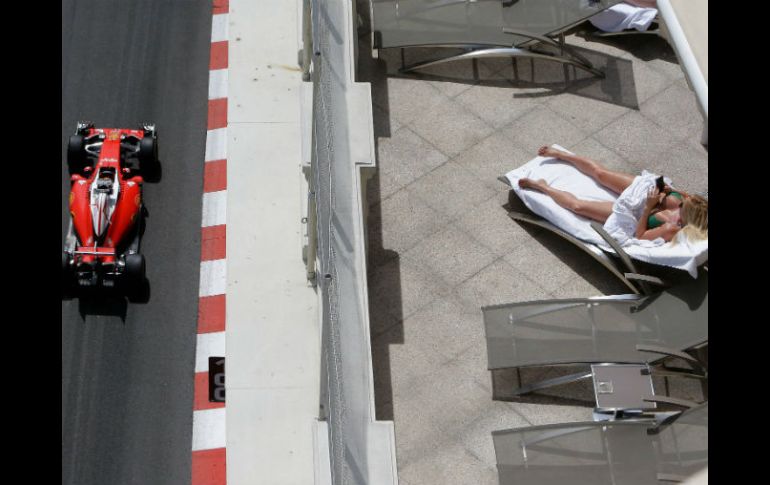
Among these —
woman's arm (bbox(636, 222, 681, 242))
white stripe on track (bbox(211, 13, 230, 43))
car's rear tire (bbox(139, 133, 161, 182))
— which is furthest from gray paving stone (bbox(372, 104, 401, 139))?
white stripe on track (bbox(211, 13, 230, 43))

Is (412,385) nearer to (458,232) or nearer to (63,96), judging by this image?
(458,232)

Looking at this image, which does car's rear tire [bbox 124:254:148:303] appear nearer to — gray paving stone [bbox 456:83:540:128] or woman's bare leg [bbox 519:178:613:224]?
gray paving stone [bbox 456:83:540:128]

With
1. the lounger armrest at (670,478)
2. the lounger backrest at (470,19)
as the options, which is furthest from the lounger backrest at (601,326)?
the lounger backrest at (470,19)

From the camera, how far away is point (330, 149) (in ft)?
32.1

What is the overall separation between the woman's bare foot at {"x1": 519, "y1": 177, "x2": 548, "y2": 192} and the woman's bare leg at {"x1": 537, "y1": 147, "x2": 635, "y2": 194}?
19.4 inches

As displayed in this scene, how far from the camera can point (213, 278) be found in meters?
14.2

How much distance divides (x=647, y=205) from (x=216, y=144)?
706cm

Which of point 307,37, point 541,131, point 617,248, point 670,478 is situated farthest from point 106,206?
point 670,478

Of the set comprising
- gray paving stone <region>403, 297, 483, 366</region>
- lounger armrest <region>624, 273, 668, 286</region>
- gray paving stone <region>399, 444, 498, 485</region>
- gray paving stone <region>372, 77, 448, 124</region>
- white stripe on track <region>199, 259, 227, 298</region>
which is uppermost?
gray paving stone <region>372, 77, 448, 124</region>

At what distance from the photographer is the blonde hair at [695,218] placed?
9609mm

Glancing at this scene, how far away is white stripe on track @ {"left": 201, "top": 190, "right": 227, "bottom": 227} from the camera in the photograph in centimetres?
1471

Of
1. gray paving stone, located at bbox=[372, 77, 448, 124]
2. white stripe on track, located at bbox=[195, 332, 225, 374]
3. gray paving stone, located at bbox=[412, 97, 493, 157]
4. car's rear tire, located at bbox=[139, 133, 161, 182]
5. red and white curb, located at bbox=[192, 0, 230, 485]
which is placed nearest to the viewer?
gray paving stone, located at bbox=[412, 97, 493, 157]

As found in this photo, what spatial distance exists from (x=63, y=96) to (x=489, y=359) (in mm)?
8913

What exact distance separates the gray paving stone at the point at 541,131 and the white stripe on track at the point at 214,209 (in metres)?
4.76
